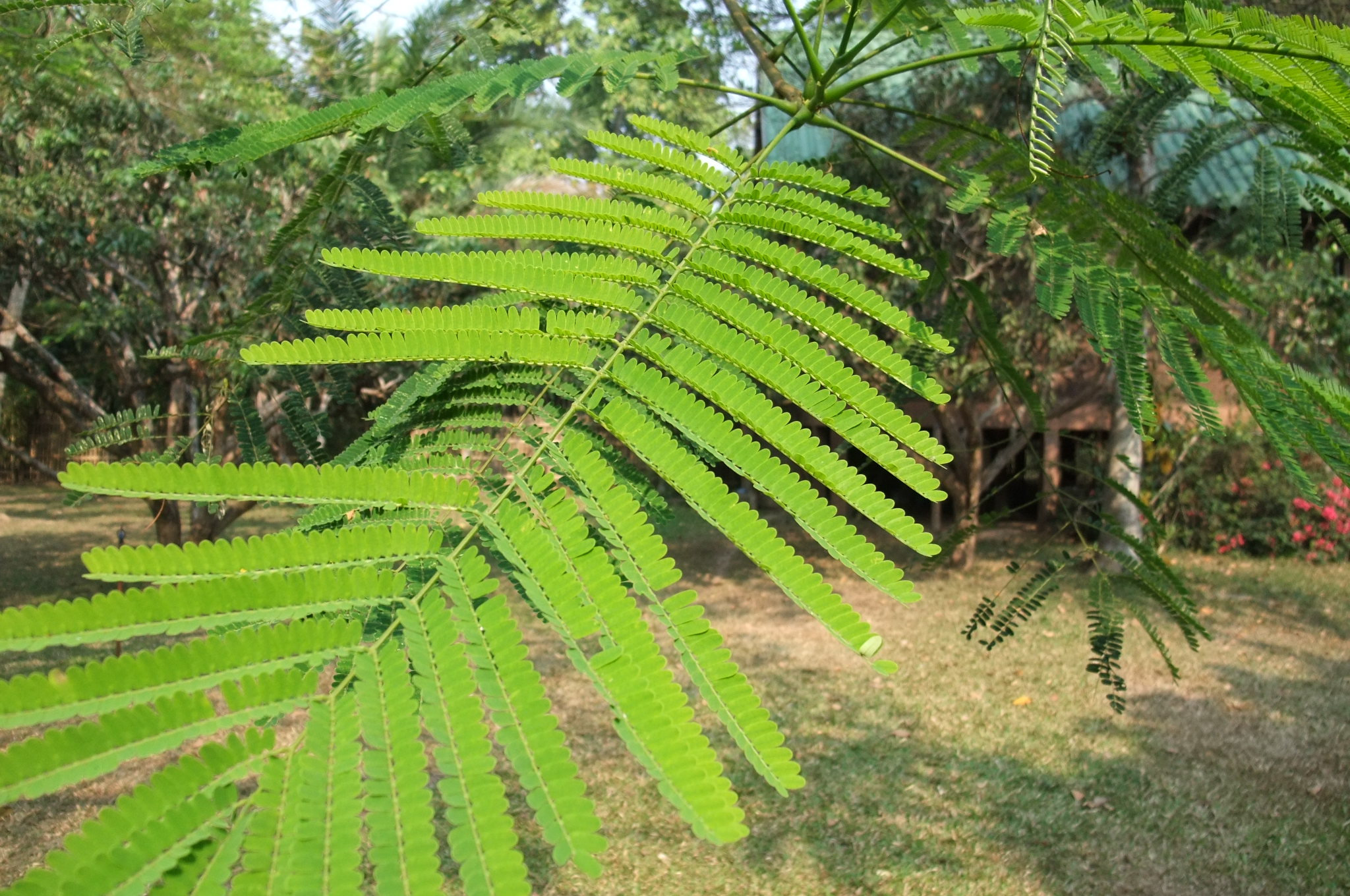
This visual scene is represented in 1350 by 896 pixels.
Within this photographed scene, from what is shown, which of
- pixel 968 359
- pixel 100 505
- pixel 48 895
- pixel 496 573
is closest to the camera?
pixel 48 895

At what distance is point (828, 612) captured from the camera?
35.7 inches

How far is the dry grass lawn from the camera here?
4297 mm

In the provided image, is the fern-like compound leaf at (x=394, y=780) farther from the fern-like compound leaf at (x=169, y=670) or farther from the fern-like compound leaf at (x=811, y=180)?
the fern-like compound leaf at (x=811, y=180)

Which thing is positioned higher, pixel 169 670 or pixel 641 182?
pixel 641 182

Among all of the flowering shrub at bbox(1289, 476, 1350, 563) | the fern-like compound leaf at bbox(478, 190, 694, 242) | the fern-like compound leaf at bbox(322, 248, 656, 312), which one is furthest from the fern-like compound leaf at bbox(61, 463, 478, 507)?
the flowering shrub at bbox(1289, 476, 1350, 563)

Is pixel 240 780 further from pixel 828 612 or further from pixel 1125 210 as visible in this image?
pixel 1125 210

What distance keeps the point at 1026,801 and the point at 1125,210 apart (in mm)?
4177

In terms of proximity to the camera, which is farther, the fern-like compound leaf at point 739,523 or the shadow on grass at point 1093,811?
the shadow on grass at point 1093,811

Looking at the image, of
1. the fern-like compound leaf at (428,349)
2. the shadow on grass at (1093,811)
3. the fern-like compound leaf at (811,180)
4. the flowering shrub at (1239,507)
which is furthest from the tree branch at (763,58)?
the flowering shrub at (1239,507)

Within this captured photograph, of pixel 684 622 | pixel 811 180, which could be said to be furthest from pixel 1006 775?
pixel 684 622

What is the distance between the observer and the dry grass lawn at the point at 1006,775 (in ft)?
14.1

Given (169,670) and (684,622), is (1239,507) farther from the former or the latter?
(169,670)

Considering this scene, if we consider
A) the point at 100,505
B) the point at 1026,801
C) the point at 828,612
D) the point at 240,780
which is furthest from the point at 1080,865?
the point at 100,505

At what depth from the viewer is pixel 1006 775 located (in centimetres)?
533
